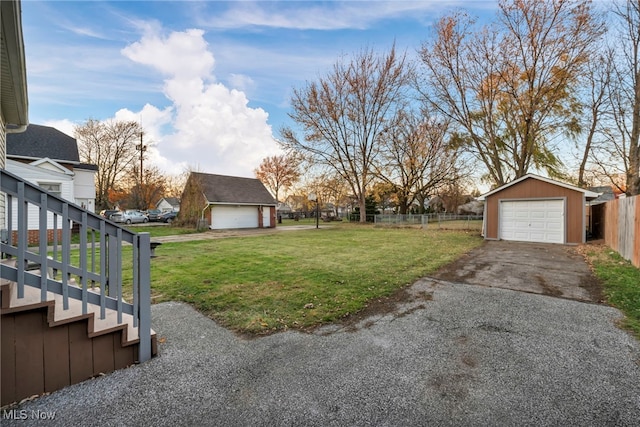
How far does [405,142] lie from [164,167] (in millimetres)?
29603

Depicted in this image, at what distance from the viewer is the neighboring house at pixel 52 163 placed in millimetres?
12586

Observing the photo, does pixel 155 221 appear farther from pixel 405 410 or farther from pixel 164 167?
pixel 405 410

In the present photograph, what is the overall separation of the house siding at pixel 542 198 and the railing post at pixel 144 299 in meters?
15.1

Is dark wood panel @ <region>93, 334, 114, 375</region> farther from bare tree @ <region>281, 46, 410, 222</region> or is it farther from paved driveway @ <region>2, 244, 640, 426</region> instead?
bare tree @ <region>281, 46, 410, 222</region>

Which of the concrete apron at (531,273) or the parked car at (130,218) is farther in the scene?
the parked car at (130,218)

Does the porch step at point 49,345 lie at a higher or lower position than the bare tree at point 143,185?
lower

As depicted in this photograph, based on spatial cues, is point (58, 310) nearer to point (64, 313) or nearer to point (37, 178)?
point (64, 313)

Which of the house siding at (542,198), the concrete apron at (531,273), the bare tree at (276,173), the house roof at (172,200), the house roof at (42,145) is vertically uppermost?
the bare tree at (276,173)

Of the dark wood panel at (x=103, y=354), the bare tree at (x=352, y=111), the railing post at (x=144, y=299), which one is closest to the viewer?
the dark wood panel at (x=103, y=354)

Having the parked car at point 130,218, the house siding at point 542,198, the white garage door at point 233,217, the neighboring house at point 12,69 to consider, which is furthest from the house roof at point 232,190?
the house siding at point 542,198

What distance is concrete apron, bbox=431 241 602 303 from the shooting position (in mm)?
5248

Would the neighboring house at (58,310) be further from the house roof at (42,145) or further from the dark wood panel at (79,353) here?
the house roof at (42,145)

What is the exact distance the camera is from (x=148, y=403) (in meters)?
2.18

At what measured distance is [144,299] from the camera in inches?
106
